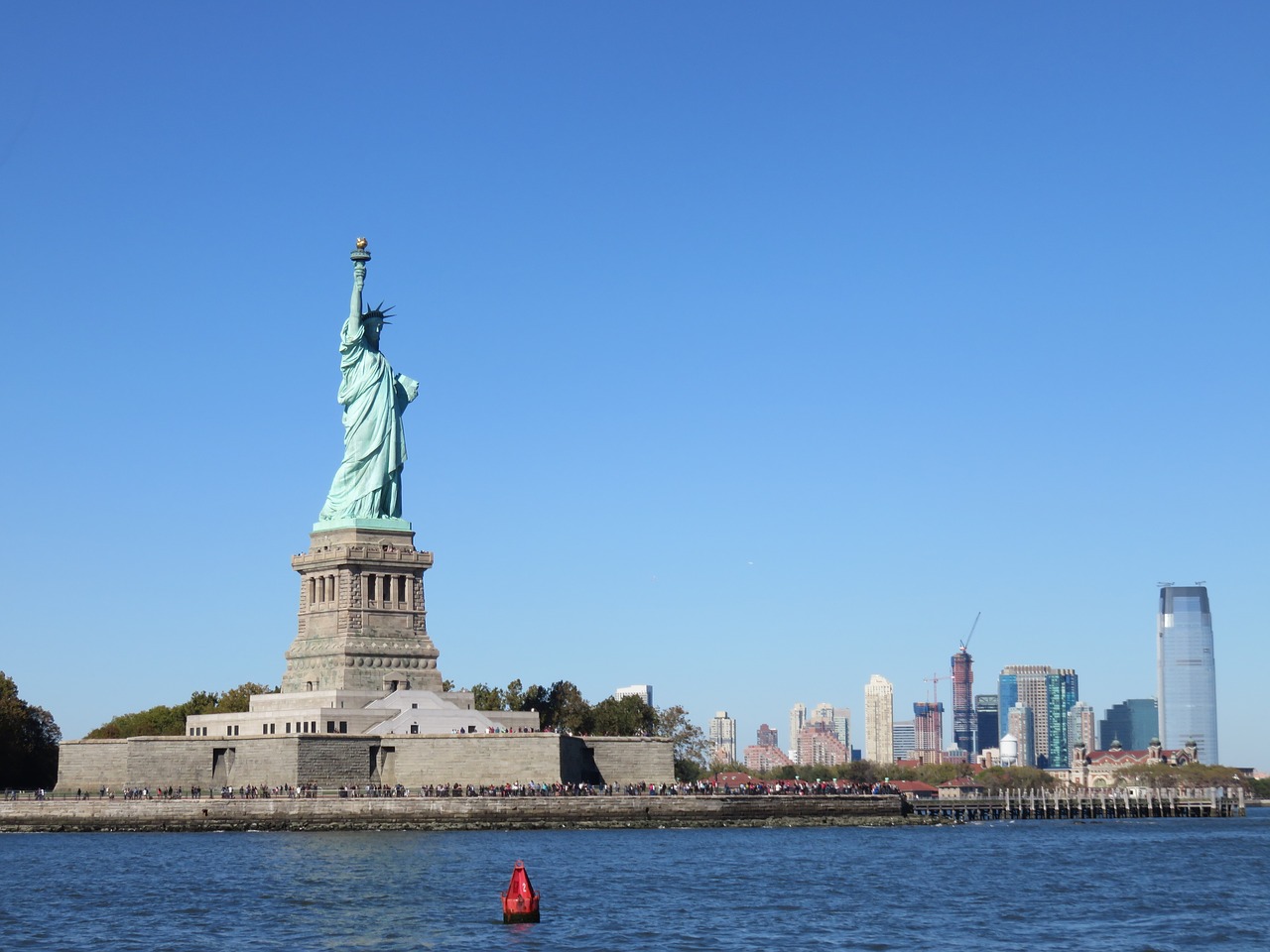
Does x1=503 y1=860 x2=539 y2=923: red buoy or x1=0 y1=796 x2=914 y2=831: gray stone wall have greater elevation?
x1=0 y1=796 x2=914 y2=831: gray stone wall

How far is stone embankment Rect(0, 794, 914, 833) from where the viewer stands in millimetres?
83250

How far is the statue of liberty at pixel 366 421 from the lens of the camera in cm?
9838

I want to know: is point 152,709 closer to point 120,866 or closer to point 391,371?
point 391,371

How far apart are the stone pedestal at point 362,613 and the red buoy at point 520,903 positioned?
4525 centimetres

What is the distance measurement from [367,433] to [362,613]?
31.1 feet

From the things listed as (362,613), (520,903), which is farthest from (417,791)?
(520,903)

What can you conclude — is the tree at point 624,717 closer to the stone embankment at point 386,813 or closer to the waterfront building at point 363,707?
the waterfront building at point 363,707

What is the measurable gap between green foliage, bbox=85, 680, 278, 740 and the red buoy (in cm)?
6440

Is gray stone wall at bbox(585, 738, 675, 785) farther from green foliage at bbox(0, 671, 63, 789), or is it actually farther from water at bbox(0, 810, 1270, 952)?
green foliage at bbox(0, 671, 63, 789)

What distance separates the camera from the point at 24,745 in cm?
10738

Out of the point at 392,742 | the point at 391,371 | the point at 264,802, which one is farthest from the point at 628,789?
the point at 391,371

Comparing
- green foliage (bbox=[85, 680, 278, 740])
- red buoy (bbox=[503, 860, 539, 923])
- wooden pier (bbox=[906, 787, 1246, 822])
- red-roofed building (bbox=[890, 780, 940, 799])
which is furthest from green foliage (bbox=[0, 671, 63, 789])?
red-roofed building (bbox=[890, 780, 940, 799])

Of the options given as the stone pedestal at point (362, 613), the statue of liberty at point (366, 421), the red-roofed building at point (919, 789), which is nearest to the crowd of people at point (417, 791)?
the stone pedestal at point (362, 613)

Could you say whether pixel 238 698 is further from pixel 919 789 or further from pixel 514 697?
pixel 919 789
